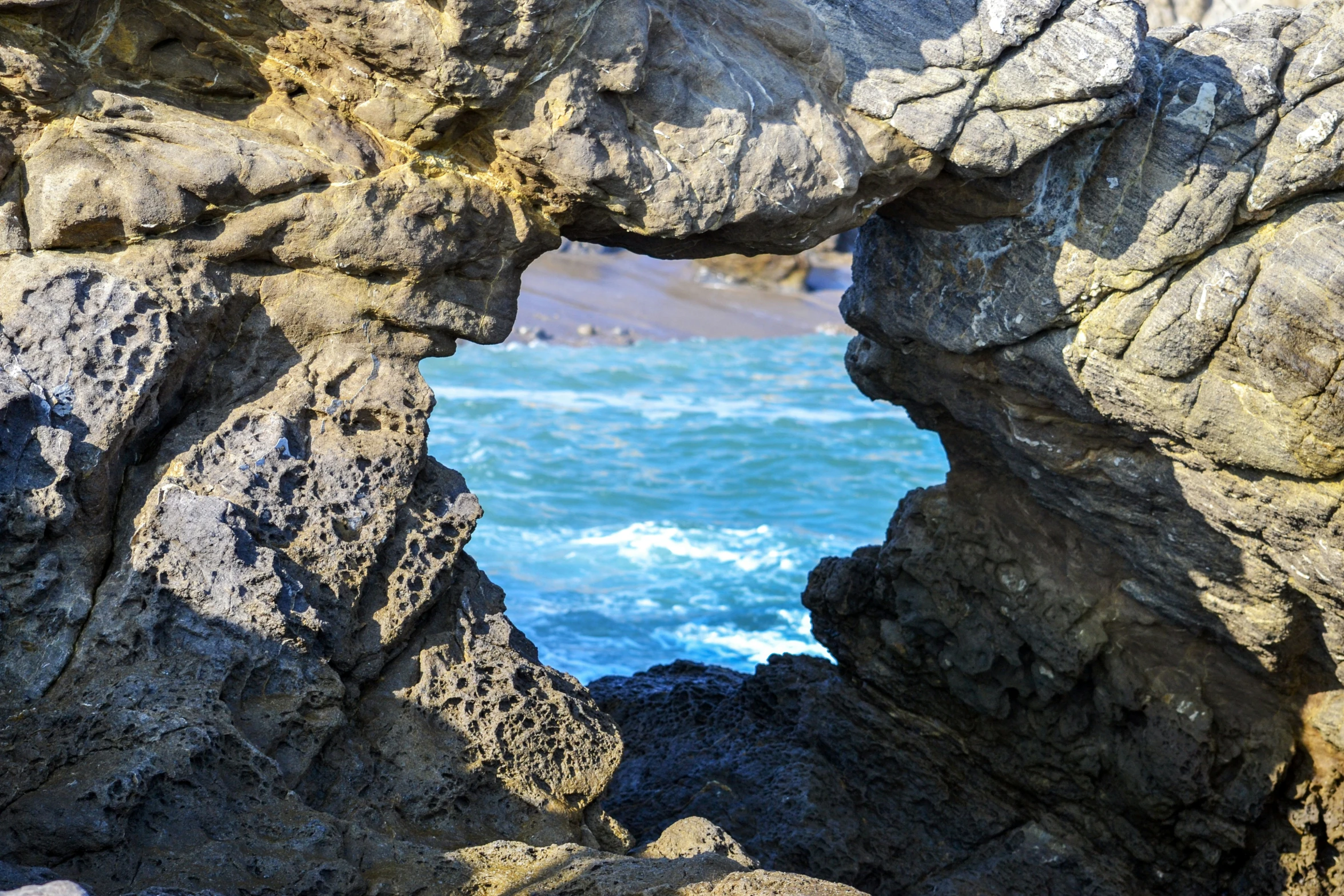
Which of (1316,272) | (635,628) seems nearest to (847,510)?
(635,628)

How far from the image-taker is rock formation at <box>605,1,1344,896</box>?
5449 millimetres

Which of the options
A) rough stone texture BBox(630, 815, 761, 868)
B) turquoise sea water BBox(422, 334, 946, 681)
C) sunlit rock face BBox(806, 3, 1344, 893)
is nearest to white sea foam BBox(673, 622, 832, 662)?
turquoise sea water BBox(422, 334, 946, 681)

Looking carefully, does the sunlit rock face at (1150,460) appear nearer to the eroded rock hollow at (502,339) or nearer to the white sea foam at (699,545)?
the eroded rock hollow at (502,339)

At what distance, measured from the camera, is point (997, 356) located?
6.01 meters

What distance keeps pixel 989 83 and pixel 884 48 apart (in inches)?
19.0

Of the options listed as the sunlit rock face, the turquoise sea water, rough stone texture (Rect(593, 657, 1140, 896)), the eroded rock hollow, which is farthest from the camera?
the turquoise sea water

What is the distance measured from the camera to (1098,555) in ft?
22.1

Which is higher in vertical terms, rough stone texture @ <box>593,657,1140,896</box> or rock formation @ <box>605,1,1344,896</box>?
rock formation @ <box>605,1,1344,896</box>

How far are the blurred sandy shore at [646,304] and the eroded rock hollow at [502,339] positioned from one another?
19.3 metres

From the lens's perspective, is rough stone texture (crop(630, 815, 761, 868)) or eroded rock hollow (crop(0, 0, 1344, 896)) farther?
rough stone texture (crop(630, 815, 761, 868))

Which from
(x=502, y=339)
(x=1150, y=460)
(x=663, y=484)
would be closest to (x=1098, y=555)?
(x=1150, y=460)

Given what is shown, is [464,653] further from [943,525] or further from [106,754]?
[943,525]

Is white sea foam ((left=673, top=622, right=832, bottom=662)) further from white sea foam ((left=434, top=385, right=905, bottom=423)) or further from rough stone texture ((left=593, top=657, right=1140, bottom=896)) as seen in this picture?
white sea foam ((left=434, top=385, right=905, bottom=423))

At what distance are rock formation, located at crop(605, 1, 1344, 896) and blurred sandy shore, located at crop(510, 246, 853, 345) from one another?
17.9 m
